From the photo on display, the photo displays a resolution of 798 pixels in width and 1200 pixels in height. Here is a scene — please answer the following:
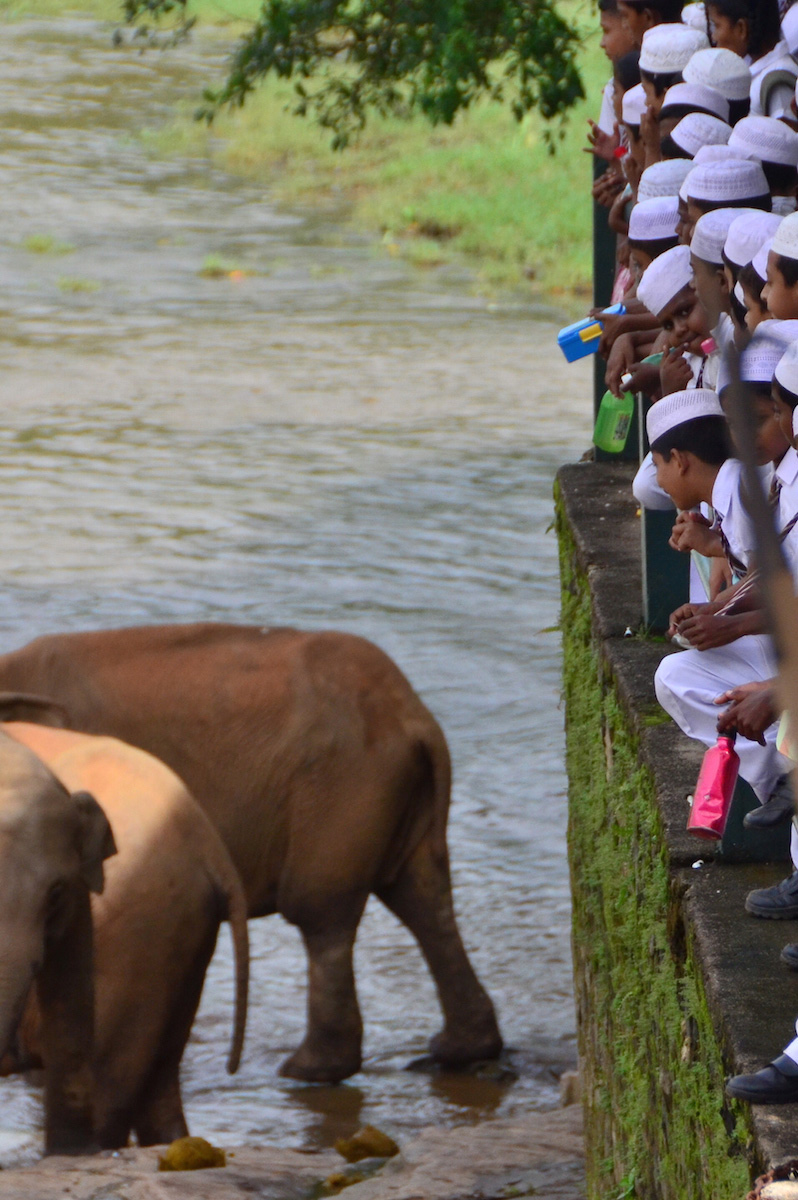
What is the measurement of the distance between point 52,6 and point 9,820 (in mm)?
32887

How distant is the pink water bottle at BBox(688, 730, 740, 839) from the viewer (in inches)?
108

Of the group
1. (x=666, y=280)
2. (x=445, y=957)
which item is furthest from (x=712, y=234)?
(x=445, y=957)

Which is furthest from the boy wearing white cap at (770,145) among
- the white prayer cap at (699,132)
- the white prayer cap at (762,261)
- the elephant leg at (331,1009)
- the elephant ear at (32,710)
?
the elephant leg at (331,1009)

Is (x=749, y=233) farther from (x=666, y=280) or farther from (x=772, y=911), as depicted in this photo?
(x=772, y=911)

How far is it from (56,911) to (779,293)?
2.22 meters

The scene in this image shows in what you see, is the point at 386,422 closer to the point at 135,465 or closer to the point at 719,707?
the point at 135,465

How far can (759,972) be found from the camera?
2.65m

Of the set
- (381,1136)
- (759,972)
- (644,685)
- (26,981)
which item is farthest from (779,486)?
(381,1136)

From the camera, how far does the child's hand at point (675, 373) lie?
3.83m

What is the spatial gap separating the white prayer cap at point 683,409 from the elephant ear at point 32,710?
256 centimetres

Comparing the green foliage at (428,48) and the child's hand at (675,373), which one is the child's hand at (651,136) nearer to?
the child's hand at (675,373)

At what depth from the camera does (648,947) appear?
331 centimetres

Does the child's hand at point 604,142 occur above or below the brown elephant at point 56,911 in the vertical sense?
above

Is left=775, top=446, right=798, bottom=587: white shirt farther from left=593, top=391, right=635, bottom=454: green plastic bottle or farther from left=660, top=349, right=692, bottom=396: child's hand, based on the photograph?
left=593, top=391, right=635, bottom=454: green plastic bottle
